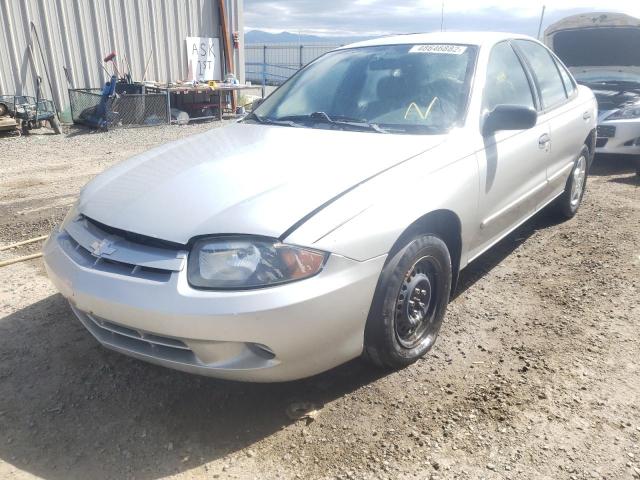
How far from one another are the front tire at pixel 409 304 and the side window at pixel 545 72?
1.94 metres

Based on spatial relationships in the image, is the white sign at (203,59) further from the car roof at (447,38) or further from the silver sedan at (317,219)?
the silver sedan at (317,219)

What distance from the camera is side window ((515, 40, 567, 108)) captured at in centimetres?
384

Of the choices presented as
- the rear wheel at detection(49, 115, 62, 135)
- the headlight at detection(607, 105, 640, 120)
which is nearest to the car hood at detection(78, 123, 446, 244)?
the headlight at detection(607, 105, 640, 120)

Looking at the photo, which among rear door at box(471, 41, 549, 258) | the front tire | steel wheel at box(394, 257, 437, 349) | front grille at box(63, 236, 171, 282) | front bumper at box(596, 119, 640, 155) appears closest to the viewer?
front grille at box(63, 236, 171, 282)

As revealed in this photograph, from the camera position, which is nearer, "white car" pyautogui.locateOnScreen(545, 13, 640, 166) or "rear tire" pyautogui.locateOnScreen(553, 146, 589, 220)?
"rear tire" pyautogui.locateOnScreen(553, 146, 589, 220)

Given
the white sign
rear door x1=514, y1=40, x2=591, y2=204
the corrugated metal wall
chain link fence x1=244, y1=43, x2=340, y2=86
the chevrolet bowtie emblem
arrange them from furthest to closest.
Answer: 1. chain link fence x1=244, y1=43, x2=340, y2=86
2. the white sign
3. the corrugated metal wall
4. rear door x1=514, y1=40, x2=591, y2=204
5. the chevrolet bowtie emblem

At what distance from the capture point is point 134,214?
7.36ft

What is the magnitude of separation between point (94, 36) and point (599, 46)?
9.90 metres

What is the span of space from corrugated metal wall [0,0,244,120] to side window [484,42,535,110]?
33.4 ft

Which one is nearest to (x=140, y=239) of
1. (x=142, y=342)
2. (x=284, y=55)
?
(x=142, y=342)

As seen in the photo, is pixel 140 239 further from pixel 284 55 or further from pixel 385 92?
pixel 284 55

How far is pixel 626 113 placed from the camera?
657 cm

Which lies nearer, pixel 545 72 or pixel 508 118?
pixel 508 118

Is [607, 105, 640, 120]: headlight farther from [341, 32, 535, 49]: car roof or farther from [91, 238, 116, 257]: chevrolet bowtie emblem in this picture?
[91, 238, 116, 257]: chevrolet bowtie emblem
